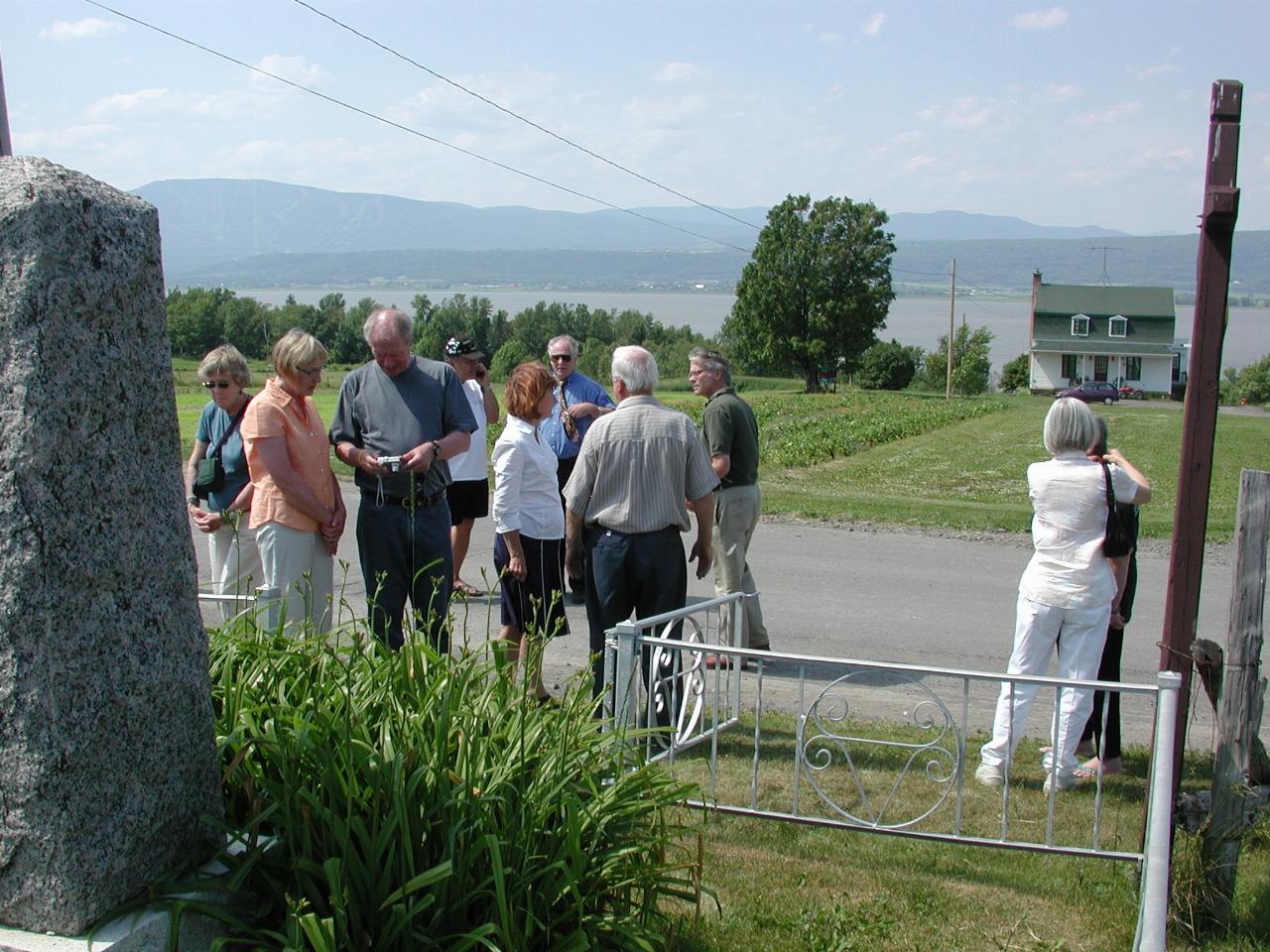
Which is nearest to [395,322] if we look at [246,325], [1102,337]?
[246,325]

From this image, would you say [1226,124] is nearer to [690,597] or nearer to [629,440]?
[629,440]

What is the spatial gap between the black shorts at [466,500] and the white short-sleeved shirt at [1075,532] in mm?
4737

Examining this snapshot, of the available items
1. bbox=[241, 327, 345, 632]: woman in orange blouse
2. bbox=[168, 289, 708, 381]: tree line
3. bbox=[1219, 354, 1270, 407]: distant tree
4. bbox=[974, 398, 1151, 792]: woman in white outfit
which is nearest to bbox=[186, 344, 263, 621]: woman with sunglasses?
bbox=[241, 327, 345, 632]: woman in orange blouse

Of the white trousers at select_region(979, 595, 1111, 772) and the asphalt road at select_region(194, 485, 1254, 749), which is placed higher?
the white trousers at select_region(979, 595, 1111, 772)

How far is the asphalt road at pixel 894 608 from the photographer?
755 cm

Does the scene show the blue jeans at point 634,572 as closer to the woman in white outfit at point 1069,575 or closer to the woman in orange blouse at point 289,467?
the woman in orange blouse at point 289,467

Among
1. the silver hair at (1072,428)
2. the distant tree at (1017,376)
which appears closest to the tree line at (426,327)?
the silver hair at (1072,428)

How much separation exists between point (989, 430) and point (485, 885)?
3705 centimetres

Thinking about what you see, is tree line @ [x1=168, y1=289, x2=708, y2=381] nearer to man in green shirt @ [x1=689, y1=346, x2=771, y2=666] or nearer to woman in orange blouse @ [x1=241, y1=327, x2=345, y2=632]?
man in green shirt @ [x1=689, y1=346, x2=771, y2=666]

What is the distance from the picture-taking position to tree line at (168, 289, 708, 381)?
45.9 metres

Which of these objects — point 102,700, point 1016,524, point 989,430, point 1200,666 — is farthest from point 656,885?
point 989,430

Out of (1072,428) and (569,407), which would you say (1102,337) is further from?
(1072,428)

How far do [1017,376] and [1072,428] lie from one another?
98.7m

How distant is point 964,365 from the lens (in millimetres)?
83000
